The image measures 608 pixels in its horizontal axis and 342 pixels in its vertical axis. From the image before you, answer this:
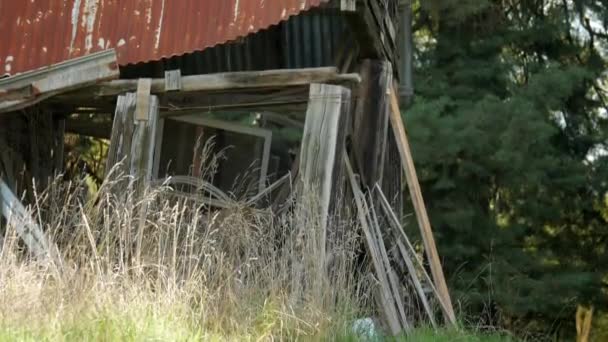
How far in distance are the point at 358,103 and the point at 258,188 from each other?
1.76 m

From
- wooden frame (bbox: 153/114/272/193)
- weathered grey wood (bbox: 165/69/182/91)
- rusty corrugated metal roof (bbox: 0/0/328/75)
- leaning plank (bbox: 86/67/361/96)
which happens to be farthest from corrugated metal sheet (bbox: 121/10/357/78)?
weathered grey wood (bbox: 165/69/182/91)

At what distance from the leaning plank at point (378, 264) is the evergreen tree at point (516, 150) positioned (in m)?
4.46

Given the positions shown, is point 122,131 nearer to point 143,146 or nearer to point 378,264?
point 143,146

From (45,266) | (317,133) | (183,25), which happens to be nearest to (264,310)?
(45,266)

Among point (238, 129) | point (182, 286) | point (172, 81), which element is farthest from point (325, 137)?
point (238, 129)

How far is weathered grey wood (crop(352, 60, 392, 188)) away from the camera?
1059cm

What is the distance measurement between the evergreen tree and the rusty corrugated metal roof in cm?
556

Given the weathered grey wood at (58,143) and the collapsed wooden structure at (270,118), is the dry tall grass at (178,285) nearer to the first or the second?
the collapsed wooden structure at (270,118)

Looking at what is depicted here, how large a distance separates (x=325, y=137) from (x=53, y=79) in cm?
213

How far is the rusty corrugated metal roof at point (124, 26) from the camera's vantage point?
362 inches

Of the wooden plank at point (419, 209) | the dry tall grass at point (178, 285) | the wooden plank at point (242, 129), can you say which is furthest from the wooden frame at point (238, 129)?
the dry tall grass at point (178, 285)

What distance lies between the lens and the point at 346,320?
672cm

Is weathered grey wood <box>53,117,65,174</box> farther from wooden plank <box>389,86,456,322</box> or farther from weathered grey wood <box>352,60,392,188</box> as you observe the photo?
wooden plank <box>389,86,456,322</box>

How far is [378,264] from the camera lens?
8.90m
